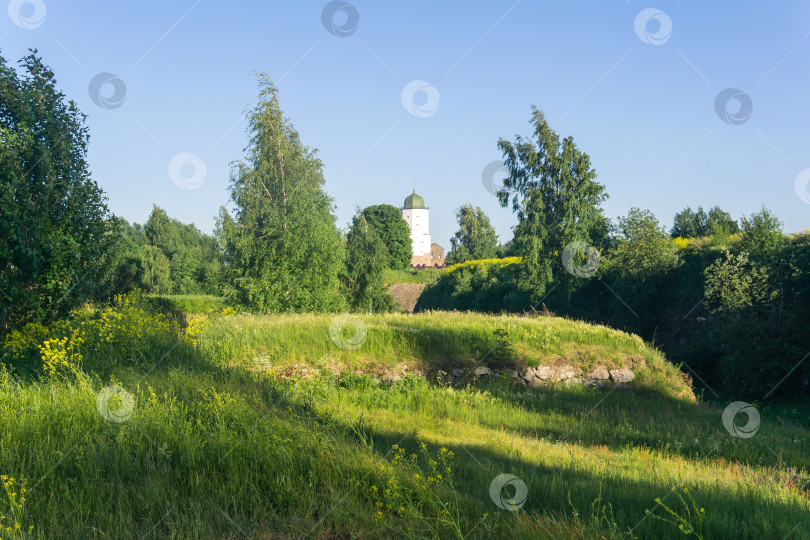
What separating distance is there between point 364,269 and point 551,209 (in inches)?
539

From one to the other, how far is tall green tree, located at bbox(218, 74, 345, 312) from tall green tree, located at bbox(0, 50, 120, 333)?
12.8 m

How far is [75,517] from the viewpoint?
4.09 meters

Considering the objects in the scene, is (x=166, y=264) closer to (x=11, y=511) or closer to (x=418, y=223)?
(x=11, y=511)

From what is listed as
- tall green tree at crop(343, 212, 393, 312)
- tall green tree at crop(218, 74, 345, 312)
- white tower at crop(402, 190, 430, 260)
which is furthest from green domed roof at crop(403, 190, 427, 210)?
tall green tree at crop(218, 74, 345, 312)

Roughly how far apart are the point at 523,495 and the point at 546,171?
103 ft

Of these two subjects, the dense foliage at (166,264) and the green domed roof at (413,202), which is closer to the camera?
the dense foliage at (166,264)

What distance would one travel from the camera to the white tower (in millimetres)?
116438

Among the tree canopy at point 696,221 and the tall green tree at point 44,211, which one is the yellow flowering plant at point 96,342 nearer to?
the tall green tree at point 44,211

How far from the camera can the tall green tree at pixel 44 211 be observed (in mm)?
10180

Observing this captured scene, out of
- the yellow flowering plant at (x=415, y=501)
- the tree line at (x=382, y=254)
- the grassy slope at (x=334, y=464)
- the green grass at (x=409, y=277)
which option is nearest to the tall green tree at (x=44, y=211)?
the tree line at (x=382, y=254)

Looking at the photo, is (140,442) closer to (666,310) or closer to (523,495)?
(523,495)

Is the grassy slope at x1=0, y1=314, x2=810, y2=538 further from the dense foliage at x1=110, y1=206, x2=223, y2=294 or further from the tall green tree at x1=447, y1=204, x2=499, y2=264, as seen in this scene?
the tall green tree at x1=447, y1=204, x2=499, y2=264

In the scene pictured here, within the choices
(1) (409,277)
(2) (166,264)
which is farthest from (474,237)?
(2) (166,264)

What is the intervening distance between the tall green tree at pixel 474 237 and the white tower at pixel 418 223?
3888 centimetres
